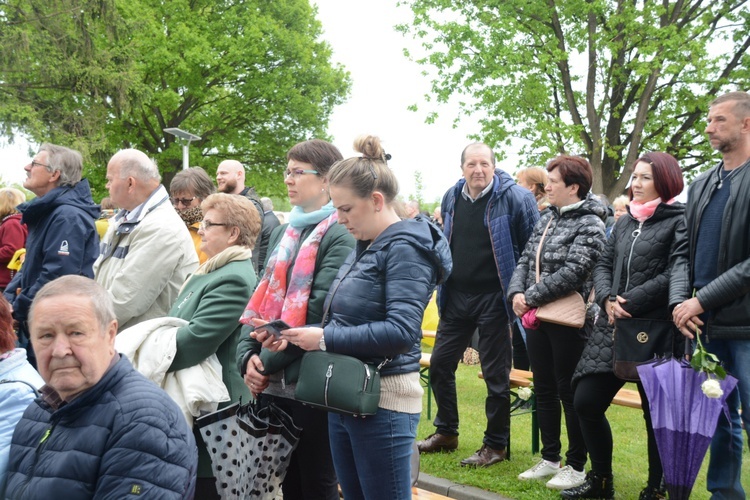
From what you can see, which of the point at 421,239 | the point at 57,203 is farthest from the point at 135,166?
the point at 421,239

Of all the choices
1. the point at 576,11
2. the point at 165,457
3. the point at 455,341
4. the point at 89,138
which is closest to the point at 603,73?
the point at 576,11

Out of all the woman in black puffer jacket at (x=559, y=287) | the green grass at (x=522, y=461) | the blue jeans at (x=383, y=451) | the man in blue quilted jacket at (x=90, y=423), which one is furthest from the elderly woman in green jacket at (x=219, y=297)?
the green grass at (x=522, y=461)

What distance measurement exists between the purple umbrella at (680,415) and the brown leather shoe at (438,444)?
2.30 meters

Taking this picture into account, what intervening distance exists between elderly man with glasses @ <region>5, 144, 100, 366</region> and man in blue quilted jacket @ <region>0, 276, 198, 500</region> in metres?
2.80

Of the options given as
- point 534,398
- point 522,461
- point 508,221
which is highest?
point 508,221

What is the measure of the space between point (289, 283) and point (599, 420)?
2341 millimetres

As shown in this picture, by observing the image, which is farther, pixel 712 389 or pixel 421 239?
pixel 712 389

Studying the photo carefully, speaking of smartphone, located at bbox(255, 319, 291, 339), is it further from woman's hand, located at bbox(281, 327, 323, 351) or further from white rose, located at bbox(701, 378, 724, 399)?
white rose, located at bbox(701, 378, 724, 399)

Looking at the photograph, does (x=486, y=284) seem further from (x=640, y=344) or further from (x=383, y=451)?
(x=383, y=451)

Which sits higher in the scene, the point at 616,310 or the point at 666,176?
the point at 666,176

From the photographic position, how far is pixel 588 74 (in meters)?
21.3

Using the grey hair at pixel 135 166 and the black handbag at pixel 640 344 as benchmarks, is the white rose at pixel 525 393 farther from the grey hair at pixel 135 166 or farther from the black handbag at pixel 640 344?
the grey hair at pixel 135 166

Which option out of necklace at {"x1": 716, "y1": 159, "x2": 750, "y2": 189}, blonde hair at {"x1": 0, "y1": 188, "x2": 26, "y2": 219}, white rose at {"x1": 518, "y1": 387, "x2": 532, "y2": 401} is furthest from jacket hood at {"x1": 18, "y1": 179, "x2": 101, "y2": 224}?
necklace at {"x1": 716, "y1": 159, "x2": 750, "y2": 189}

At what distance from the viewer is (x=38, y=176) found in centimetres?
565
